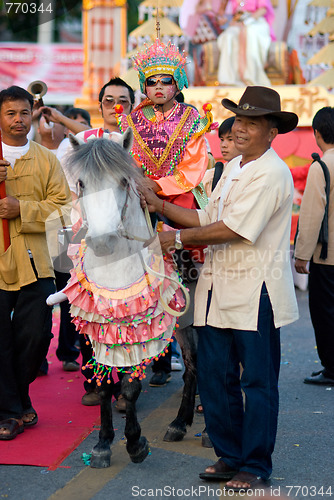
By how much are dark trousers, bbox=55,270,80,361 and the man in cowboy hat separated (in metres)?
2.73

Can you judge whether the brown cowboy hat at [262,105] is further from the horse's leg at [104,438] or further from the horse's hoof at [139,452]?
the horse's hoof at [139,452]

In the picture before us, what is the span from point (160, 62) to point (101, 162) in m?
1.35

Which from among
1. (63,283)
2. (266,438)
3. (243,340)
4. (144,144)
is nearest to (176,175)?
(144,144)

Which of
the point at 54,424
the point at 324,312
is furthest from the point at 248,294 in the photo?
the point at 324,312

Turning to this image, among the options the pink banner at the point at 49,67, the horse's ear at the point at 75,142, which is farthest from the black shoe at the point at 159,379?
the pink banner at the point at 49,67

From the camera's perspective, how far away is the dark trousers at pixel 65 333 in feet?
20.7

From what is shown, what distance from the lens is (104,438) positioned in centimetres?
404

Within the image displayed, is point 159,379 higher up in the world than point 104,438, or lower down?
lower down

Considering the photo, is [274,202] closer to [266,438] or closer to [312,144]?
[266,438]

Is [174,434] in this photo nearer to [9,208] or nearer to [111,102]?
[9,208]

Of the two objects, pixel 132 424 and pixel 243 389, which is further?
pixel 132 424

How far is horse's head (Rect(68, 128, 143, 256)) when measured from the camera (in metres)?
3.39

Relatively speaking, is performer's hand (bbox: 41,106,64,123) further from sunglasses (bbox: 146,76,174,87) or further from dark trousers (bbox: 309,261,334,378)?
dark trousers (bbox: 309,261,334,378)

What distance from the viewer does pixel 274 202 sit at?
3514 mm
